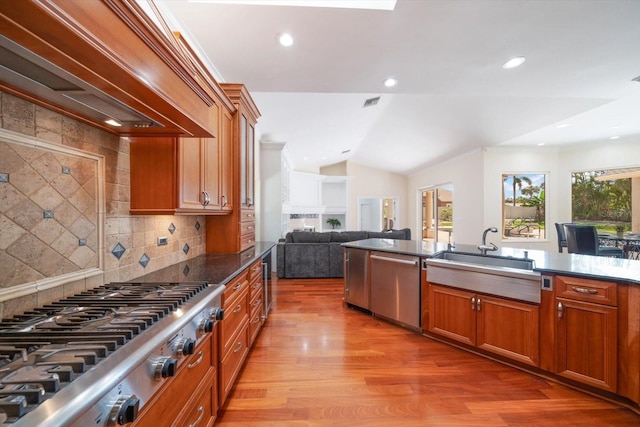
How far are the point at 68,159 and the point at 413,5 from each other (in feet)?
7.25

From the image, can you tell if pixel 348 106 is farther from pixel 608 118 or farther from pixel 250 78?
pixel 608 118

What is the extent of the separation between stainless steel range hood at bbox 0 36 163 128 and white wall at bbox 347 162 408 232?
8.59 meters

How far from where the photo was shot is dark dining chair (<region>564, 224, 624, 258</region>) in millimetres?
4254

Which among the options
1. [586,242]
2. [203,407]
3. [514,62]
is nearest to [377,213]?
[586,242]

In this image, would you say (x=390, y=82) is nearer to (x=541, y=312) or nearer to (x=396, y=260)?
(x=396, y=260)

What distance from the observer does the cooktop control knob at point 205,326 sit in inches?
49.1

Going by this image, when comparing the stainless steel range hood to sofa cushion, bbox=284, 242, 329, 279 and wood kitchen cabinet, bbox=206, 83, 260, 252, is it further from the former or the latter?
sofa cushion, bbox=284, 242, 329, 279

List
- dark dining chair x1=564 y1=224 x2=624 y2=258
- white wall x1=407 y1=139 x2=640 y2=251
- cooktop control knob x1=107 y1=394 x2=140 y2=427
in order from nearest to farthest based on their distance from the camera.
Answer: cooktop control knob x1=107 y1=394 x2=140 y2=427
dark dining chair x1=564 y1=224 x2=624 y2=258
white wall x1=407 y1=139 x2=640 y2=251

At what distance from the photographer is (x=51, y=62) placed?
841 millimetres

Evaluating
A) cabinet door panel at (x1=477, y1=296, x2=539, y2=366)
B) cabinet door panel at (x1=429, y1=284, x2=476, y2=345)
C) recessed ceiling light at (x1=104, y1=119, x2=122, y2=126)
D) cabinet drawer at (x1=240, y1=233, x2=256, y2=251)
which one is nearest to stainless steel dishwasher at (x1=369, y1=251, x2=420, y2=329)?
cabinet door panel at (x1=429, y1=284, x2=476, y2=345)

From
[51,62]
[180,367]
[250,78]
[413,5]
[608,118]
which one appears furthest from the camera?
[608,118]

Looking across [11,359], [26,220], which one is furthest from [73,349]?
[26,220]

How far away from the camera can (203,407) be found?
53.9 inches

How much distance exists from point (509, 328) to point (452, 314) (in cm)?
44
